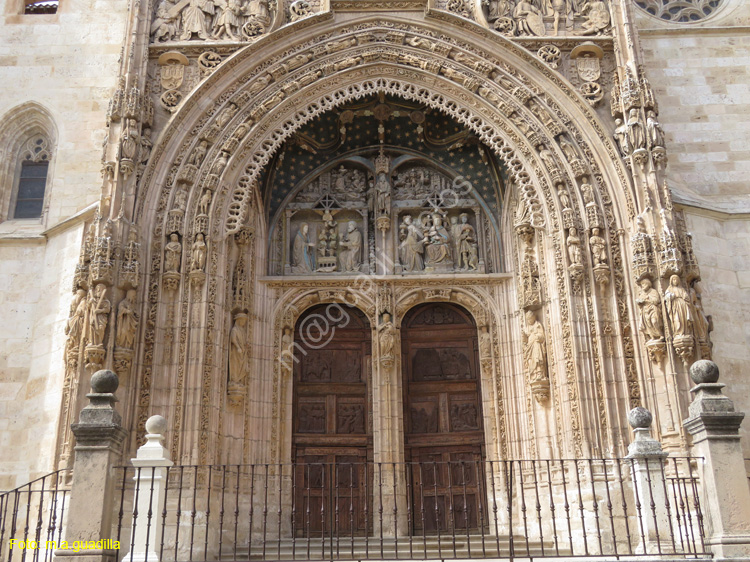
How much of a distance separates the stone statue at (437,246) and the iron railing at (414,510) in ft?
11.8

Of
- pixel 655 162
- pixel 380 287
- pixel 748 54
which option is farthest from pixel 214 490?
pixel 748 54

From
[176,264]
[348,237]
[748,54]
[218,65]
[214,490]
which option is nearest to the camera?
[214,490]

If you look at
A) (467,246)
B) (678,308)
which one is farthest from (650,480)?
Answer: (467,246)

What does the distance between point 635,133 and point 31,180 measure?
10.7m

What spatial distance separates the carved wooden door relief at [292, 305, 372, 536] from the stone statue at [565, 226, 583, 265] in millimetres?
3749

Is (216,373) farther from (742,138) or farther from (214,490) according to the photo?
(742,138)

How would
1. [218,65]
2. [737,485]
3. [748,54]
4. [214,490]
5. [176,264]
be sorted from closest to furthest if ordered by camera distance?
[737,485] < [214,490] < [176,264] < [218,65] < [748,54]

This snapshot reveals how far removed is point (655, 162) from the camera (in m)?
12.3

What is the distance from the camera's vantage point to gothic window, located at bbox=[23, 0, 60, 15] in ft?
51.8

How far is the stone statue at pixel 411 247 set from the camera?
1398 centimetres

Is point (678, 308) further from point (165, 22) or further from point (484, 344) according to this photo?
point (165, 22)

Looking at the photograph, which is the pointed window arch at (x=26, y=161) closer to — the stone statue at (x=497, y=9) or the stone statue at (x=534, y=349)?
the stone statue at (x=497, y=9)

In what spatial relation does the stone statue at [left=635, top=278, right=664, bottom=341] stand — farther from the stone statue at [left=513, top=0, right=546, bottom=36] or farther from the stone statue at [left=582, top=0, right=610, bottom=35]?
the stone statue at [left=513, top=0, right=546, bottom=36]

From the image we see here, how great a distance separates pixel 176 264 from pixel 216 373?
69.3 inches
